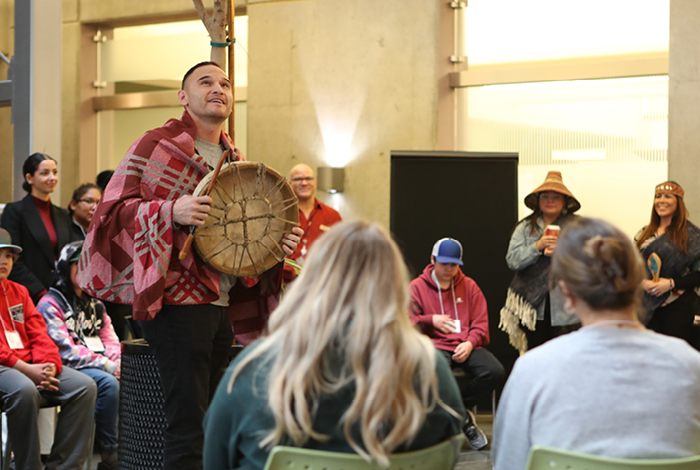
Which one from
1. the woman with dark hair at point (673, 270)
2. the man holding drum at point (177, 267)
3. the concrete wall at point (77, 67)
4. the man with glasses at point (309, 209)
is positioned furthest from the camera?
the concrete wall at point (77, 67)

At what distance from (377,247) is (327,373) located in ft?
0.76

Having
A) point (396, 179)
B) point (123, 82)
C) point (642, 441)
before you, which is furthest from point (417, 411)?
point (123, 82)

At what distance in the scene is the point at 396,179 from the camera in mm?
5480

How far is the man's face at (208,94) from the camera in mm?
2531

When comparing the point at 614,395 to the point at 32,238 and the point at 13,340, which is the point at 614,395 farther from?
the point at 32,238

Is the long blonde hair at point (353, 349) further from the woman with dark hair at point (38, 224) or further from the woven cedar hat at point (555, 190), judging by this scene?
the woven cedar hat at point (555, 190)

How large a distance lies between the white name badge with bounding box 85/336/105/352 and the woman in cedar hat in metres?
2.46

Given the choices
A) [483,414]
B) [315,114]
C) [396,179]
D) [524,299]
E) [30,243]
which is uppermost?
[315,114]

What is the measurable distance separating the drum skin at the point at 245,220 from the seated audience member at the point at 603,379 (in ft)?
3.93

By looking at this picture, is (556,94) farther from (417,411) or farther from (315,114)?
(417,411)

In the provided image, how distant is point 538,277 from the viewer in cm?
481

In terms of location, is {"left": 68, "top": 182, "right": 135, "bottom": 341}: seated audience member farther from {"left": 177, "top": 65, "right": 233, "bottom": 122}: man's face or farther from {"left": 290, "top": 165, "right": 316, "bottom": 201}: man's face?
{"left": 177, "top": 65, "right": 233, "bottom": 122}: man's face

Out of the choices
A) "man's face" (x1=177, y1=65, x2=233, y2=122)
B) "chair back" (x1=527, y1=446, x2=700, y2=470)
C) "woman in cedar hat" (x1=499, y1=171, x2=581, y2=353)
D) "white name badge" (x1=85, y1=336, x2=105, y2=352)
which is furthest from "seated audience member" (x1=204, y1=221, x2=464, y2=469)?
"woman in cedar hat" (x1=499, y1=171, x2=581, y2=353)

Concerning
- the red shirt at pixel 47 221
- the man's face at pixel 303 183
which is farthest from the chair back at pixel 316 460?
the man's face at pixel 303 183
